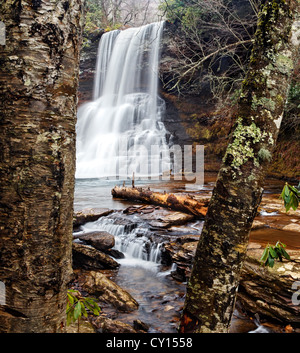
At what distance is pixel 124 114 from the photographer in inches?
723

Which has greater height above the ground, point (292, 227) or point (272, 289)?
point (292, 227)

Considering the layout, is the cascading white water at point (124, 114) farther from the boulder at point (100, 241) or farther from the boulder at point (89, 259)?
the boulder at point (89, 259)

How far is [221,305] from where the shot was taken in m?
1.67

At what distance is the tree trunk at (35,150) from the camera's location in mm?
958

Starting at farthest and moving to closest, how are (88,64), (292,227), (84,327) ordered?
(88,64) < (292,227) < (84,327)

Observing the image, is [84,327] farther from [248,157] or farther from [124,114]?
[124,114]

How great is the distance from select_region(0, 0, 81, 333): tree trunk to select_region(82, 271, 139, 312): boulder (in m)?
2.85

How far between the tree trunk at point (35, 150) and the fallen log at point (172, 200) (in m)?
5.29

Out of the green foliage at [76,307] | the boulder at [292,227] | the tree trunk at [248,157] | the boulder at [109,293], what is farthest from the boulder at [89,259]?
the tree trunk at [248,157]

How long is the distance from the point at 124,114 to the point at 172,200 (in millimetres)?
12775

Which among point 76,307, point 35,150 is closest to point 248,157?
point 35,150

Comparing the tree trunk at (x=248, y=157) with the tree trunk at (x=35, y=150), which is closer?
the tree trunk at (x=35, y=150)
